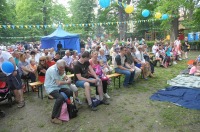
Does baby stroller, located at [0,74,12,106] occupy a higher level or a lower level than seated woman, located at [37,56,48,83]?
lower

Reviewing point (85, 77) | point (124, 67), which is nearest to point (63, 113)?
point (85, 77)

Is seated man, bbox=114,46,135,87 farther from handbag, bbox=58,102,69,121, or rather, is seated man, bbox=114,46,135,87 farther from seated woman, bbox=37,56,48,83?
handbag, bbox=58,102,69,121

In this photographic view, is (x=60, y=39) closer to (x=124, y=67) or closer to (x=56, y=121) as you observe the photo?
(x=124, y=67)

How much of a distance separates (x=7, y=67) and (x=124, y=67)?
3.51m

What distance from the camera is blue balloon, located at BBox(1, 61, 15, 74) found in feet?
13.4

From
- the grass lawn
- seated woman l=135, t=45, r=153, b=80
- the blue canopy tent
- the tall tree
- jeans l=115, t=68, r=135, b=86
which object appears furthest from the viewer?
the tall tree

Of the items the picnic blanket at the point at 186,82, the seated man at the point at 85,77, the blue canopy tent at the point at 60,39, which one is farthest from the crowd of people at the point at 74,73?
the blue canopy tent at the point at 60,39

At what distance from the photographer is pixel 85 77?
15.5 ft

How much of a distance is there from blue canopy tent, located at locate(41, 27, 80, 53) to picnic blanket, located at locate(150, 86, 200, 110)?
34.5ft

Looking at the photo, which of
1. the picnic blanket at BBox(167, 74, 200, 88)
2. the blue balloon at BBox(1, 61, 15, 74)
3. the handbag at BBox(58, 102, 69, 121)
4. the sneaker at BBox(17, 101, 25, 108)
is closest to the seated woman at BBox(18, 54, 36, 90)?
the sneaker at BBox(17, 101, 25, 108)

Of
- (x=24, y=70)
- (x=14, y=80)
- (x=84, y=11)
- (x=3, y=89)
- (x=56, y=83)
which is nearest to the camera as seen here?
(x=56, y=83)

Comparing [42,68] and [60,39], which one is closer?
[42,68]

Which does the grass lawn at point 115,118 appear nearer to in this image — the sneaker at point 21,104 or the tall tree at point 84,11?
the sneaker at point 21,104

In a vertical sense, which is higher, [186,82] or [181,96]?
[186,82]
